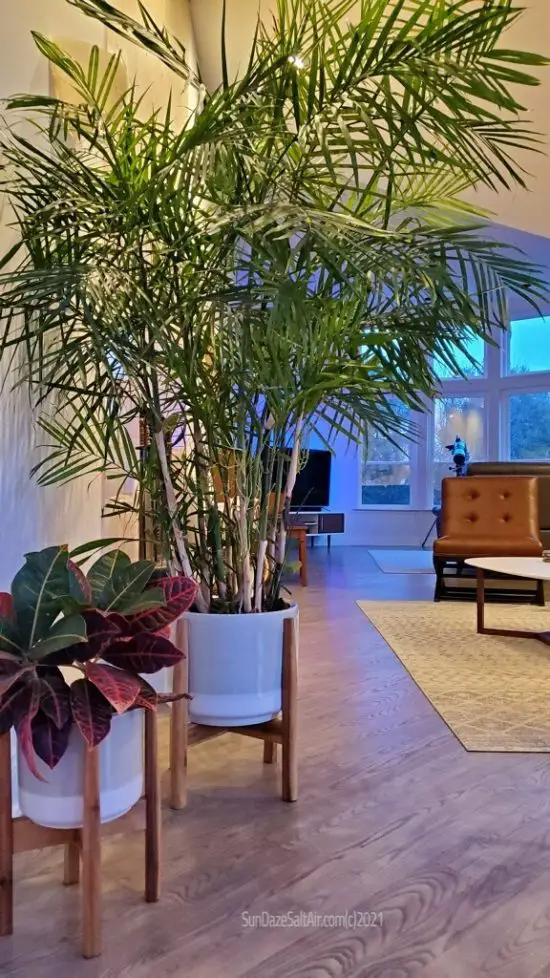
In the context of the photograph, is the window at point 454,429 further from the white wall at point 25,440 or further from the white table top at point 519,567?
the white wall at point 25,440

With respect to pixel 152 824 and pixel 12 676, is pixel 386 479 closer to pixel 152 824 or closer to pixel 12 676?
pixel 152 824

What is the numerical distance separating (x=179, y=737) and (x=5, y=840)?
53 cm

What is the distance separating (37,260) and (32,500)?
1.98 ft

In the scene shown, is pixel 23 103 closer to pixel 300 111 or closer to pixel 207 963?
pixel 300 111

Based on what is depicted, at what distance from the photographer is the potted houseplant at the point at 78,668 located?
1.06 meters

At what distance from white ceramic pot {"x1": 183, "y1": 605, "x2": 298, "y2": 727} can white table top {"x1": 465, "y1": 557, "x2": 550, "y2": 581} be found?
5.68 feet

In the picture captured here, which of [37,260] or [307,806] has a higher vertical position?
[37,260]

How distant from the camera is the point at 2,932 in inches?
45.5

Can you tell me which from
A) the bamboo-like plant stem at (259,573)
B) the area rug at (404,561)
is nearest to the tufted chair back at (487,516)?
the area rug at (404,561)

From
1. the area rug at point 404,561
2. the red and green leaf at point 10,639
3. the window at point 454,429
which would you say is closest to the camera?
the red and green leaf at point 10,639

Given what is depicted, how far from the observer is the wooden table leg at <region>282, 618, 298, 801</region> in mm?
1667

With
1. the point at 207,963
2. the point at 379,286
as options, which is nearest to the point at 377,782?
the point at 207,963

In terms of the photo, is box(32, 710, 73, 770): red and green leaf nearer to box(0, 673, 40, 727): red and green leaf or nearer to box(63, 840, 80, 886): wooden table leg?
box(0, 673, 40, 727): red and green leaf

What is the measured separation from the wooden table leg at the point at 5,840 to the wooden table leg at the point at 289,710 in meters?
0.72
